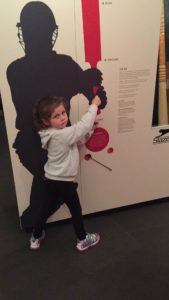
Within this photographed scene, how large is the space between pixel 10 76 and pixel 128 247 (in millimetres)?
1429

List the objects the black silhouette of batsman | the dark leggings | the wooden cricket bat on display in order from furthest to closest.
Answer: the wooden cricket bat on display, the dark leggings, the black silhouette of batsman

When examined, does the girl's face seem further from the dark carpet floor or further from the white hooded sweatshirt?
the dark carpet floor

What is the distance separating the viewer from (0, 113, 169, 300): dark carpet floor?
1.71 metres

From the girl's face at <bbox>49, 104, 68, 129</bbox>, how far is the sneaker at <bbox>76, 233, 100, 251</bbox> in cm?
88

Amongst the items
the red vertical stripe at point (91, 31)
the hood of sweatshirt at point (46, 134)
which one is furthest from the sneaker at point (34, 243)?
the red vertical stripe at point (91, 31)

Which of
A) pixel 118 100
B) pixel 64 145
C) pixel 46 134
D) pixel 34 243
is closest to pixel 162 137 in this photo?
pixel 118 100

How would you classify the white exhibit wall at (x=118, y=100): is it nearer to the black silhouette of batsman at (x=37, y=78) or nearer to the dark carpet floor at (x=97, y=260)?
the black silhouette of batsman at (x=37, y=78)

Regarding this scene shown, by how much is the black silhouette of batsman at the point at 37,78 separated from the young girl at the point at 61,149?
0.35 ft

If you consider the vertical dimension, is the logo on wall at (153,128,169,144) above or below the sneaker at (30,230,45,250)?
above

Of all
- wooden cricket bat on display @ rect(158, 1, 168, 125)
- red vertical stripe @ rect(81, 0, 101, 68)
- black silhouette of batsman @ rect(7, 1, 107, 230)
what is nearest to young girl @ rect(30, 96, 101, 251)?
black silhouette of batsman @ rect(7, 1, 107, 230)

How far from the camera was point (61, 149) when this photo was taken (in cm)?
175

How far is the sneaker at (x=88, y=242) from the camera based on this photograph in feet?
6.68

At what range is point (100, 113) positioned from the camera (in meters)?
1.99

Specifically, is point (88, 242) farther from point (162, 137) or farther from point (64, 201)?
point (162, 137)
